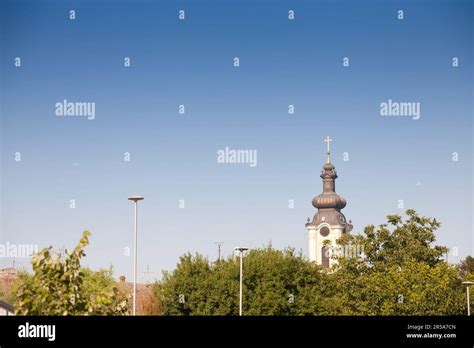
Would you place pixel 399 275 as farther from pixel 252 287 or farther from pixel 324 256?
pixel 324 256

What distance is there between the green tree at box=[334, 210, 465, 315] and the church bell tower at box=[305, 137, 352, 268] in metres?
91.8

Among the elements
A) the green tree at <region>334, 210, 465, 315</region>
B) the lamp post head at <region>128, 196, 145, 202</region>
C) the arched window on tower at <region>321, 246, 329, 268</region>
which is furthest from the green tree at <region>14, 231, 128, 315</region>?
the arched window on tower at <region>321, 246, 329, 268</region>

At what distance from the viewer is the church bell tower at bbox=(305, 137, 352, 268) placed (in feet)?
570

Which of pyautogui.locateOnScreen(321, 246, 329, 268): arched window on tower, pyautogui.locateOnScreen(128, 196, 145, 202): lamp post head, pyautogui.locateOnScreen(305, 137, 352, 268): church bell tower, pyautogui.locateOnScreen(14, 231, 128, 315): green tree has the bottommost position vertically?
pyautogui.locateOnScreen(14, 231, 128, 315): green tree

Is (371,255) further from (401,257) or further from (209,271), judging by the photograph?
(209,271)

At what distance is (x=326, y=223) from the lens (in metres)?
176

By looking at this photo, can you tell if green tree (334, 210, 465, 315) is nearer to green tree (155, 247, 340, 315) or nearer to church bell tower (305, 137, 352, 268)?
green tree (155, 247, 340, 315)

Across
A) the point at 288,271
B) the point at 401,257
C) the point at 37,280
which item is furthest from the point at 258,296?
the point at 37,280

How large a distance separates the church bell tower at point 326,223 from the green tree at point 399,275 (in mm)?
91774

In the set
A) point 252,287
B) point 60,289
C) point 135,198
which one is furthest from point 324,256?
point 60,289

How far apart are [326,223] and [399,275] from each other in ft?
351

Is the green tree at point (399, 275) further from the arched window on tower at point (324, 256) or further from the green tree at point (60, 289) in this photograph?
the arched window on tower at point (324, 256)
